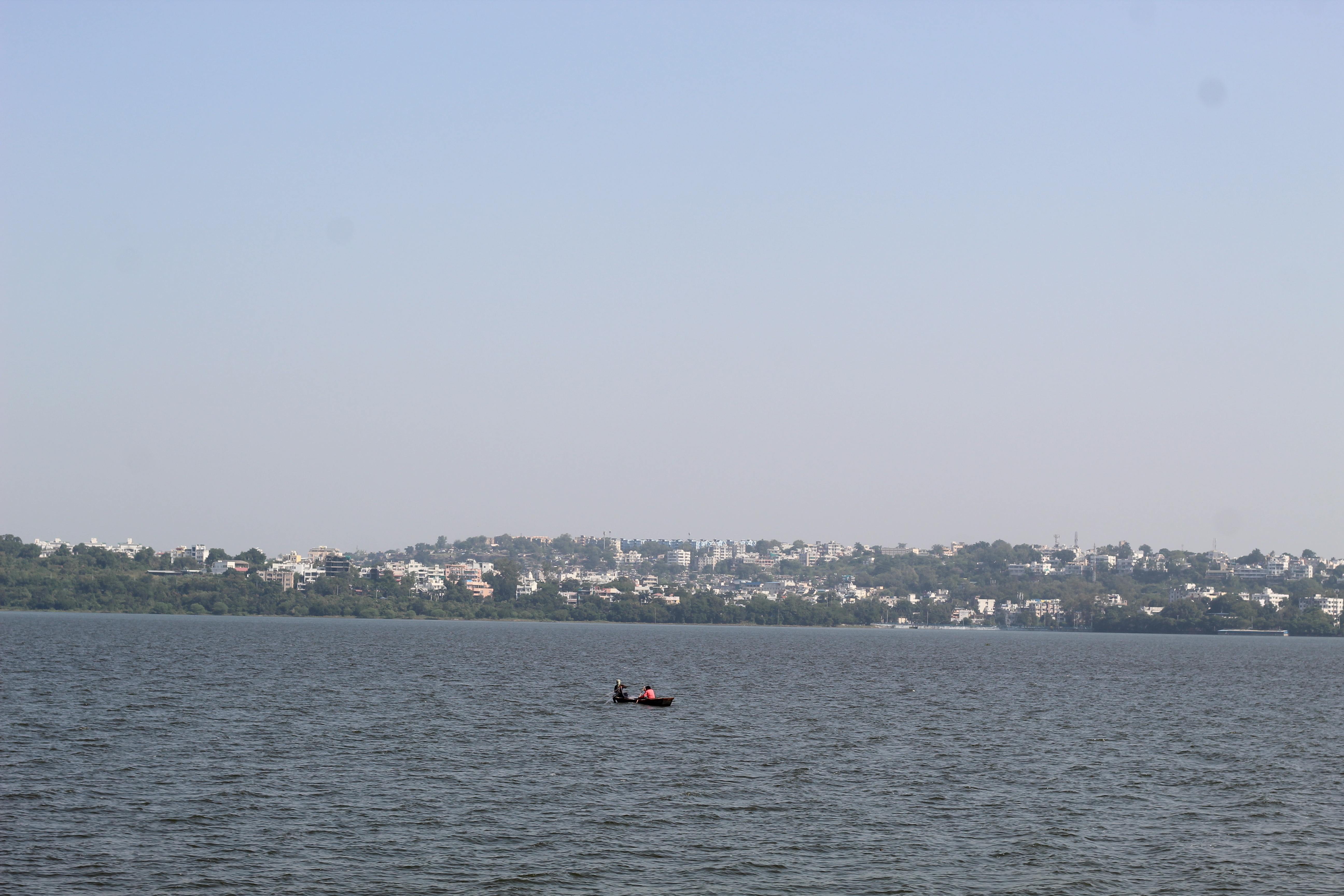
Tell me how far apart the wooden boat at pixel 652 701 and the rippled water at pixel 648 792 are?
67.5 inches

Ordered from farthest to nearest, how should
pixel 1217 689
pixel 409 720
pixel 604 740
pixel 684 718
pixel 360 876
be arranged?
pixel 1217 689 → pixel 684 718 → pixel 409 720 → pixel 604 740 → pixel 360 876

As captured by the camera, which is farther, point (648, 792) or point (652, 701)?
point (652, 701)

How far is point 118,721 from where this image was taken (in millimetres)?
70625

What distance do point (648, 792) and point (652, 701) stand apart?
3640 cm

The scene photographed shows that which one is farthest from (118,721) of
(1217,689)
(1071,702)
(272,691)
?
(1217,689)

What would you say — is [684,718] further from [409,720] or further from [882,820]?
[882,820]

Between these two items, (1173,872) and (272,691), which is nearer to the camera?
(1173,872)

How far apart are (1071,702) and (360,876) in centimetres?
7727

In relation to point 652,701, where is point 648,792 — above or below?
above

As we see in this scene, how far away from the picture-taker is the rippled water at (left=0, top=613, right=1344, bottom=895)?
37594 millimetres

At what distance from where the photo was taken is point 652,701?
8700 cm

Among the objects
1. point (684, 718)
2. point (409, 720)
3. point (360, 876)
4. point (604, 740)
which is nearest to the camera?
point (360, 876)

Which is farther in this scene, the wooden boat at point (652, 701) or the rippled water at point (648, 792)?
the wooden boat at point (652, 701)

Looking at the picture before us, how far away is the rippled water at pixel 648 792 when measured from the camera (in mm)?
37594
